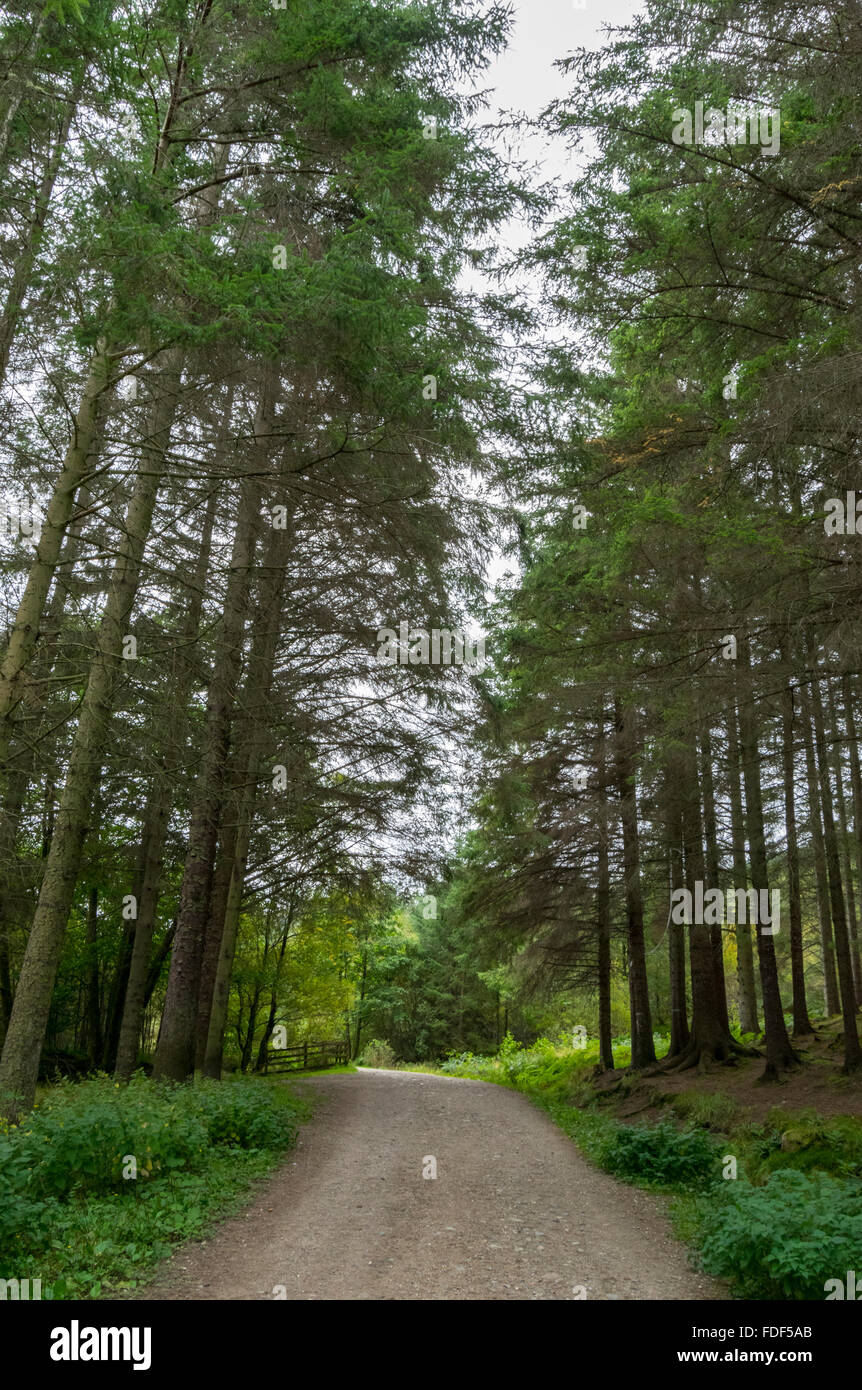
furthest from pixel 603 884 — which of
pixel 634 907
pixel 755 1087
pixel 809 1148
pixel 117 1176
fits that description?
pixel 117 1176

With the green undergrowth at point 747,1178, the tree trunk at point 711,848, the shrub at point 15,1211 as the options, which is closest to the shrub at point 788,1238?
the green undergrowth at point 747,1178

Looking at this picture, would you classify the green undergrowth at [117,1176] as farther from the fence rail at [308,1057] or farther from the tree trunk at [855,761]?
the fence rail at [308,1057]

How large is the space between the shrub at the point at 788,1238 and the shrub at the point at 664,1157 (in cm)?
267

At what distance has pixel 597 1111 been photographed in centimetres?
1352

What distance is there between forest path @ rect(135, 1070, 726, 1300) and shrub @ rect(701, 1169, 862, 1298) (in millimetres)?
305

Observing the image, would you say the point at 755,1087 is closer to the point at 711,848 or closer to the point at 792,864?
the point at 792,864

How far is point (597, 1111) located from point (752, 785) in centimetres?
621

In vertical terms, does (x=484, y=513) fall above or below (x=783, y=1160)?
above

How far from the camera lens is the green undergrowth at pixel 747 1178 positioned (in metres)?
4.77

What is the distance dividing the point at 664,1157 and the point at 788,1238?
4145mm

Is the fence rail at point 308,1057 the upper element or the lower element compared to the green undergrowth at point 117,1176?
lower
